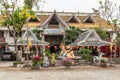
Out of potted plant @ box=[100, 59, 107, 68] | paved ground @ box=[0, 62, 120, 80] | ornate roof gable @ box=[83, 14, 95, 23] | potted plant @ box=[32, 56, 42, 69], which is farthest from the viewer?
ornate roof gable @ box=[83, 14, 95, 23]

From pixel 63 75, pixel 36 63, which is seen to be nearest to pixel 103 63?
pixel 36 63

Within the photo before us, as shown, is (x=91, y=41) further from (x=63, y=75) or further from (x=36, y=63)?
(x=63, y=75)

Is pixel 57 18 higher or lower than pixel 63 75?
higher

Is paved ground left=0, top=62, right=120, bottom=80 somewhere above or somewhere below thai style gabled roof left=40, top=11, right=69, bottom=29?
below

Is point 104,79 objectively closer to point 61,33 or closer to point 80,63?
point 80,63

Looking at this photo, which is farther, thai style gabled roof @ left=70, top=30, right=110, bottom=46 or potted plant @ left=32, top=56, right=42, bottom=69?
thai style gabled roof @ left=70, top=30, right=110, bottom=46

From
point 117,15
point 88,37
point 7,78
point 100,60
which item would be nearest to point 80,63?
point 100,60

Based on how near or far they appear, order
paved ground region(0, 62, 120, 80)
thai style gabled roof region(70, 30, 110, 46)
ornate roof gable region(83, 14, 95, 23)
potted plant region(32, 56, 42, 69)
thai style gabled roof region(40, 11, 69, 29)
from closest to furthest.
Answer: paved ground region(0, 62, 120, 80)
potted plant region(32, 56, 42, 69)
thai style gabled roof region(70, 30, 110, 46)
thai style gabled roof region(40, 11, 69, 29)
ornate roof gable region(83, 14, 95, 23)

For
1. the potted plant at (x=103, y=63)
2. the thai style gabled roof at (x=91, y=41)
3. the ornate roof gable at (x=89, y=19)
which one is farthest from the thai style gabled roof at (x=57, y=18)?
the potted plant at (x=103, y=63)

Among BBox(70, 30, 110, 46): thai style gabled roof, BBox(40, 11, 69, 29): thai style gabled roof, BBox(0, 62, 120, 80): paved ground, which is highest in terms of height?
BBox(40, 11, 69, 29): thai style gabled roof

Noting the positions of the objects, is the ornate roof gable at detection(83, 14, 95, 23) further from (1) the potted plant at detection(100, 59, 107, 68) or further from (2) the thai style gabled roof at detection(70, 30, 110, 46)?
(1) the potted plant at detection(100, 59, 107, 68)

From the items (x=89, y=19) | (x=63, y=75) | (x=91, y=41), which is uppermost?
(x=89, y=19)

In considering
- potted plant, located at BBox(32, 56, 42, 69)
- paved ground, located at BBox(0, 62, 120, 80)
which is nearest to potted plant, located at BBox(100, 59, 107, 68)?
paved ground, located at BBox(0, 62, 120, 80)

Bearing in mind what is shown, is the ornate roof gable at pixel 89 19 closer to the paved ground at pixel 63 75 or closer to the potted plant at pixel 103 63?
the potted plant at pixel 103 63
